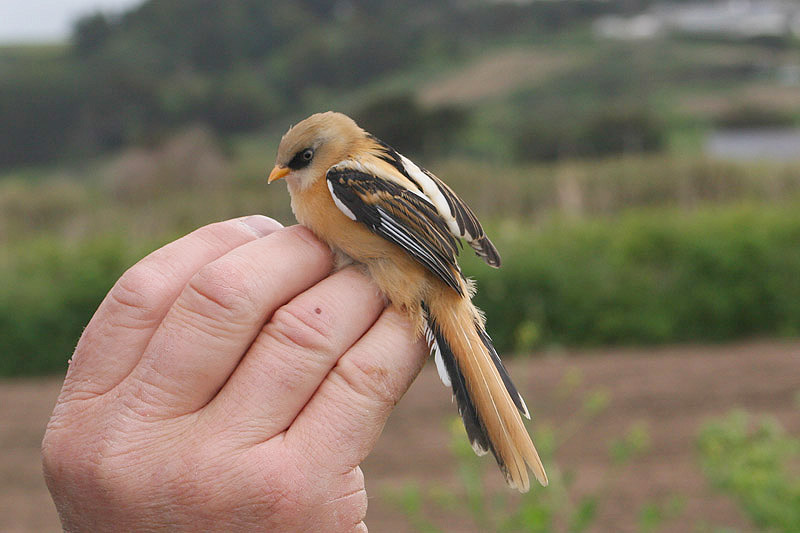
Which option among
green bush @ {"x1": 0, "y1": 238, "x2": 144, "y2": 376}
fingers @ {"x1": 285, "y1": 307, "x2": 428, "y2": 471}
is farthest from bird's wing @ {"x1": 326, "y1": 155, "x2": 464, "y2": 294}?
green bush @ {"x1": 0, "y1": 238, "x2": 144, "y2": 376}

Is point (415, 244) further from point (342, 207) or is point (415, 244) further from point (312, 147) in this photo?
point (312, 147)

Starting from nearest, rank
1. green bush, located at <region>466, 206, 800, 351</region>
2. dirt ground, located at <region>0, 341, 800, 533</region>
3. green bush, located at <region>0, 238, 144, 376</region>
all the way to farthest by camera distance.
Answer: dirt ground, located at <region>0, 341, 800, 533</region>, green bush, located at <region>0, 238, 144, 376</region>, green bush, located at <region>466, 206, 800, 351</region>

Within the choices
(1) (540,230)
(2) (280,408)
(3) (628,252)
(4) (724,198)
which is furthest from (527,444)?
(4) (724,198)

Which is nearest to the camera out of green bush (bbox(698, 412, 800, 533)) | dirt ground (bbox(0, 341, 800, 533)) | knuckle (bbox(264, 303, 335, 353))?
knuckle (bbox(264, 303, 335, 353))

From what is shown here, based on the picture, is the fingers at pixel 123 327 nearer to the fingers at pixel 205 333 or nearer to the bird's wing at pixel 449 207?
the fingers at pixel 205 333

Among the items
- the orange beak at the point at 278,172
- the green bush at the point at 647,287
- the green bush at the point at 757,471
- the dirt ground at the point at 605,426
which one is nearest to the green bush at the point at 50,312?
the dirt ground at the point at 605,426

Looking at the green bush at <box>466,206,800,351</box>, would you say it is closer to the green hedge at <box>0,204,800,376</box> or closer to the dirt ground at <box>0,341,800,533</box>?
the green hedge at <box>0,204,800,376</box>

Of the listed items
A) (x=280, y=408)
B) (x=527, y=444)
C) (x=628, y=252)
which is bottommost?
(x=628, y=252)

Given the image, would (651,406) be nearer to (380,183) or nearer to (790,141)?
(380,183)
